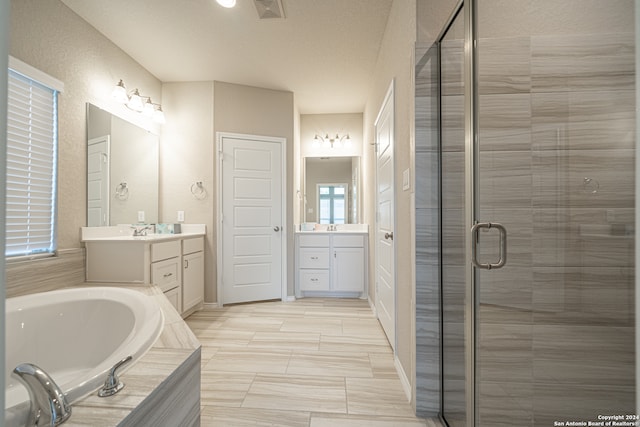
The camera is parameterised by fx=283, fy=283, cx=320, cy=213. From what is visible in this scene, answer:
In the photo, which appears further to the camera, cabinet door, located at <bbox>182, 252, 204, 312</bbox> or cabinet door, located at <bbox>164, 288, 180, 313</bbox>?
cabinet door, located at <bbox>182, 252, 204, 312</bbox>

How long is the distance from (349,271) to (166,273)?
2005mm

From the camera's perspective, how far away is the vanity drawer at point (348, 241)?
3504 millimetres

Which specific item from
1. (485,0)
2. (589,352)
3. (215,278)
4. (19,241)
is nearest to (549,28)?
(485,0)

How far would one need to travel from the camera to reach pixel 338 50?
2.63 m

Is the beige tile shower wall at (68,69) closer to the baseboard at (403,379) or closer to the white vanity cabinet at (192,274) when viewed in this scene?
the white vanity cabinet at (192,274)

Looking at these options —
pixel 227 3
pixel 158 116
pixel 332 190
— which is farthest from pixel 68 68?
pixel 332 190

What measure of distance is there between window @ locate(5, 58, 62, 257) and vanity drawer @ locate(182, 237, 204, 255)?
95 cm

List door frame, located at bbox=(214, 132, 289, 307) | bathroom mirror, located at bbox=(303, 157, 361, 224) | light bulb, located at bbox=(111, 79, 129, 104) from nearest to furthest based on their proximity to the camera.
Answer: light bulb, located at bbox=(111, 79, 129, 104) < door frame, located at bbox=(214, 132, 289, 307) < bathroom mirror, located at bbox=(303, 157, 361, 224)

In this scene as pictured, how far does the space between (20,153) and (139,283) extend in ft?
3.50

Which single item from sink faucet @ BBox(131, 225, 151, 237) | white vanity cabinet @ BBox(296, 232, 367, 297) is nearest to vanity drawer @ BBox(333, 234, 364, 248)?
white vanity cabinet @ BBox(296, 232, 367, 297)

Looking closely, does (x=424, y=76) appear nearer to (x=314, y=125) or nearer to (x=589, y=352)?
(x=589, y=352)

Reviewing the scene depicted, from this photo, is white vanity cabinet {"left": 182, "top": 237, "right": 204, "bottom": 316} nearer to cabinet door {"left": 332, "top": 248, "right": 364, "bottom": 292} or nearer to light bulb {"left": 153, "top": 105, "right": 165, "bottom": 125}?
light bulb {"left": 153, "top": 105, "right": 165, "bottom": 125}

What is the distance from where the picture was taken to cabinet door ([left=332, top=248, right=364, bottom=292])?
137 inches

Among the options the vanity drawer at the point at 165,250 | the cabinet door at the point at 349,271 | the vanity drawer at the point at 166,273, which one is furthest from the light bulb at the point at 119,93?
the cabinet door at the point at 349,271
